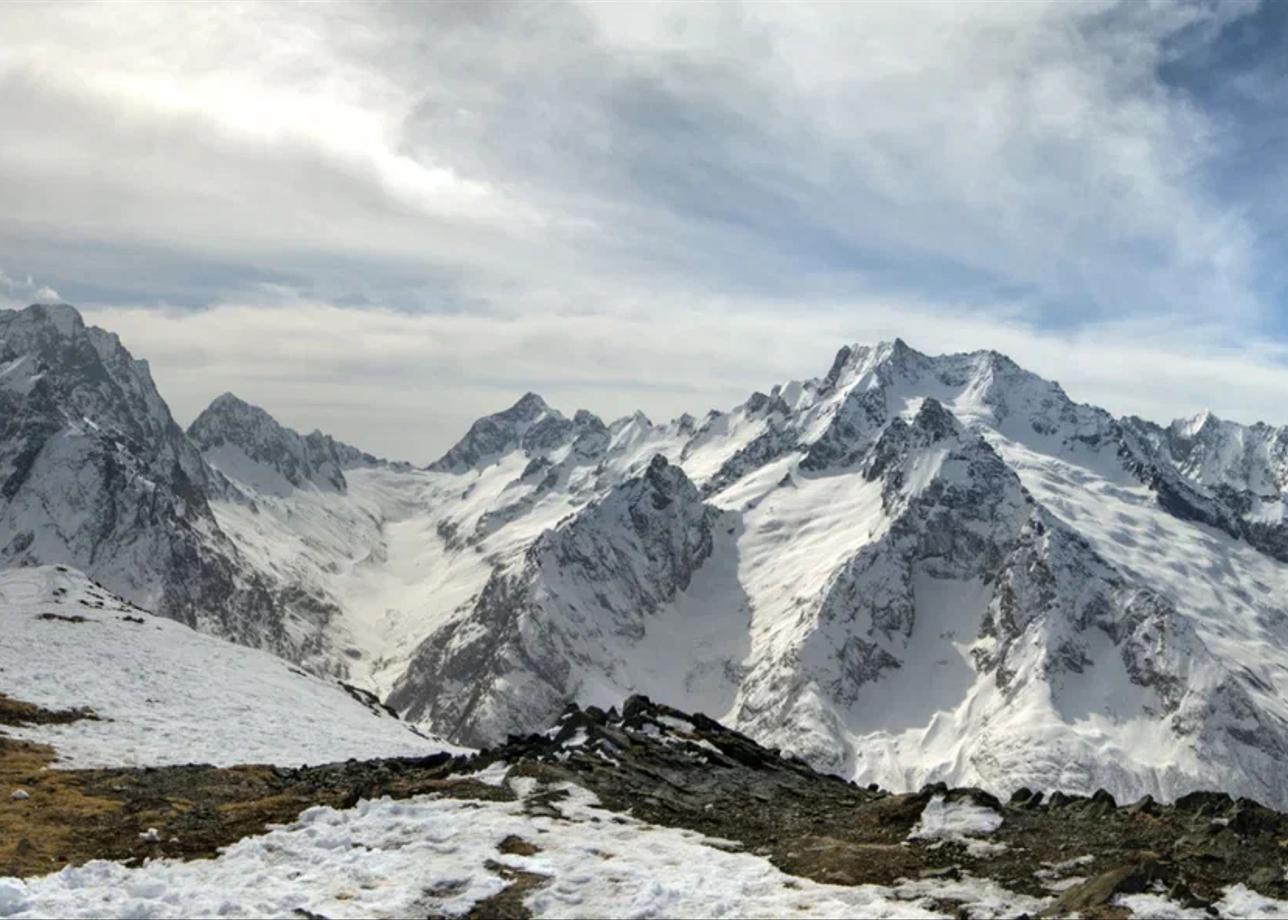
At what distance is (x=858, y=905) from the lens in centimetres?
2081

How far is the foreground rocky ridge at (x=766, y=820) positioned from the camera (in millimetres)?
21406

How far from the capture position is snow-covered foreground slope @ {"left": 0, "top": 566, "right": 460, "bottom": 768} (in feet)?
162

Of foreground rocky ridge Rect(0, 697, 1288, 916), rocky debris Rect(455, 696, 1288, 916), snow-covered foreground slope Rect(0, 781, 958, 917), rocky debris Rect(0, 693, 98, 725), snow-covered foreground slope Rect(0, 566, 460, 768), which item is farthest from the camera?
rocky debris Rect(0, 693, 98, 725)

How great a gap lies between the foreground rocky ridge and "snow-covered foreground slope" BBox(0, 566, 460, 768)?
26.5 feet

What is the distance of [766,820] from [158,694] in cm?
4809

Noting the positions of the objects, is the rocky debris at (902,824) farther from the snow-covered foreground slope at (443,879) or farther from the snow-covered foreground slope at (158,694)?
the snow-covered foreground slope at (158,694)

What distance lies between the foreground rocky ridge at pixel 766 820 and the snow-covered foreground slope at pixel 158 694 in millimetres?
8074

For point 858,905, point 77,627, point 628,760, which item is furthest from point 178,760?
point 77,627

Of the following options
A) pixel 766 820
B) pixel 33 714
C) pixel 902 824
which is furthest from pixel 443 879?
pixel 33 714

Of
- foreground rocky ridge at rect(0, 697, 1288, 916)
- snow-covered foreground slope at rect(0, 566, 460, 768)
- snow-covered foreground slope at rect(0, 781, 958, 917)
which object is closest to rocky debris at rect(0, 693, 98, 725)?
snow-covered foreground slope at rect(0, 566, 460, 768)

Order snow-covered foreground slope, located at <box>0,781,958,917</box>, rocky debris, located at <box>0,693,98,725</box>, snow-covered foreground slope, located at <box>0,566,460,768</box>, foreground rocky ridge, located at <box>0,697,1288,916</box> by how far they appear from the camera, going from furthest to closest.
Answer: rocky debris, located at <box>0,693,98,725</box>
snow-covered foreground slope, located at <box>0,566,460,768</box>
foreground rocky ridge, located at <box>0,697,1288,916</box>
snow-covered foreground slope, located at <box>0,781,958,917</box>

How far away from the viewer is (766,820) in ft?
97.2

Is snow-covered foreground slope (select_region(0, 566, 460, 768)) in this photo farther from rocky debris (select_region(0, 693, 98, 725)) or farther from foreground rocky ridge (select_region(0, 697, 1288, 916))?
foreground rocky ridge (select_region(0, 697, 1288, 916))

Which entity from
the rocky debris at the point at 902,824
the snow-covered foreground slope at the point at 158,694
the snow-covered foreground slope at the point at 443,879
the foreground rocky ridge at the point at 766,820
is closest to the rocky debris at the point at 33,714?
the snow-covered foreground slope at the point at 158,694
